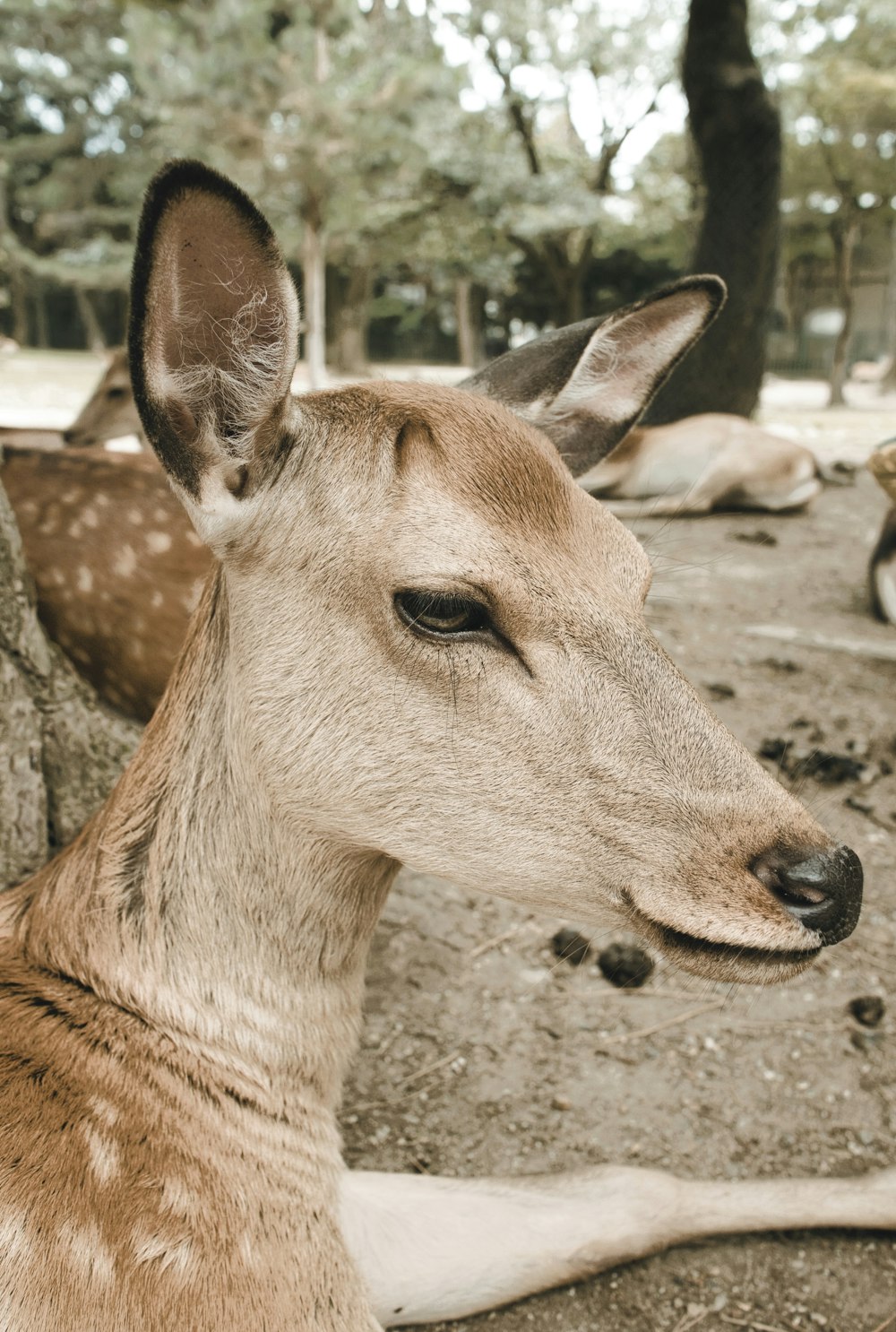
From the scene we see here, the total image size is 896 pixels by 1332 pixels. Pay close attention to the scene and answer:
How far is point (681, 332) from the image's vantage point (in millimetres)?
2090

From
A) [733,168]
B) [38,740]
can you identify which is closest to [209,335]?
[38,740]

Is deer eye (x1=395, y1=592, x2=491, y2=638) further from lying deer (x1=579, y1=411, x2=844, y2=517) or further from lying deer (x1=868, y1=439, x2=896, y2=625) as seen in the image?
lying deer (x1=579, y1=411, x2=844, y2=517)

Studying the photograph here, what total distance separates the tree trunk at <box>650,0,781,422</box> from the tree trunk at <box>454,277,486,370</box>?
2052 centimetres

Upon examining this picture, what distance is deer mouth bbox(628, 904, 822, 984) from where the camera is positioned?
1448mm

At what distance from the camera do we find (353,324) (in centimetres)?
2706

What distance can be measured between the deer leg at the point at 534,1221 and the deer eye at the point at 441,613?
1042 millimetres

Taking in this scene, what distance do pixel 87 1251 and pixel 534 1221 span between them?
39.9 inches

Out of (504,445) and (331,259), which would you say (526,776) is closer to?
(504,445)

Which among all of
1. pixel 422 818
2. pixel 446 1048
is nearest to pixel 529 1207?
pixel 446 1048

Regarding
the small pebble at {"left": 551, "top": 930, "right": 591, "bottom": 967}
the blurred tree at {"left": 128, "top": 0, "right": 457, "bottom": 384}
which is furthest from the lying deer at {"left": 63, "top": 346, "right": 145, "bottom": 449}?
the blurred tree at {"left": 128, "top": 0, "right": 457, "bottom": 384}

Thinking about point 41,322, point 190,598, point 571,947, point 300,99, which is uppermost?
point 300,99

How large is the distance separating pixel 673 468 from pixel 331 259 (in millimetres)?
18369

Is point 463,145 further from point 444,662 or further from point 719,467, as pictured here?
point 444,662

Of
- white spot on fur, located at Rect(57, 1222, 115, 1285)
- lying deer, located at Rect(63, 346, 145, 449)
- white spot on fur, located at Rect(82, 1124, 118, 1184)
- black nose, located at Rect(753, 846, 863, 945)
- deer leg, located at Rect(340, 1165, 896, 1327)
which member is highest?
black nose, located at Rect(753, 846, 863, 945)
